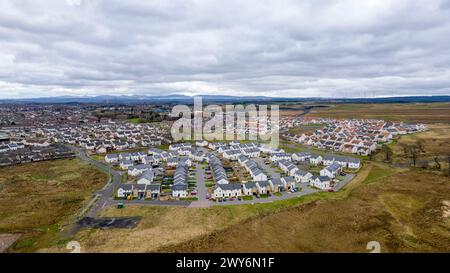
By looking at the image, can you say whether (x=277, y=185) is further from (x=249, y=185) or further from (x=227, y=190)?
(x=227, y=190)

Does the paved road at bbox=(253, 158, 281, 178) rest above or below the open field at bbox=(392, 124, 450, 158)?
below

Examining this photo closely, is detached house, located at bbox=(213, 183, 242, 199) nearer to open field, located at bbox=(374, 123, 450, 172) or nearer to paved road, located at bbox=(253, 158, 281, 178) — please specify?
paved road, located at bbox=(253, 158, 281, 178)

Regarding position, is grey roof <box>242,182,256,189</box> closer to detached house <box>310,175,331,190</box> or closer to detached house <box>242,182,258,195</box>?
detached house <box>242,182,258,195</box>

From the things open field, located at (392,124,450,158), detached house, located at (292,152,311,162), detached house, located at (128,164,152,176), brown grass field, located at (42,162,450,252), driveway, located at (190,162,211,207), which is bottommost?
brown grass field, located at (42,162,450,252)

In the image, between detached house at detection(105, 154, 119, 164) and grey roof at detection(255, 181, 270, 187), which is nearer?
grey roof at detection(255, 181, 270, 187)

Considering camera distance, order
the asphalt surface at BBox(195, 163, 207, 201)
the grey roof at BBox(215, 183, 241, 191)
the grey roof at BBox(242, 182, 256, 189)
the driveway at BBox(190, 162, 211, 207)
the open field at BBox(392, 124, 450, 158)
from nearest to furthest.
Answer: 1. the driveway at BBox(190, 162, 211, 207)
2. the grey roof at BBox(215, 183, 241, 191)
3. the asphalt surface at BBox(195, 163, 207, 201)
4. the grey roof at BBox(242, 182, 256, 189)
5. the open field at BBox(392, 124, 450, 158)

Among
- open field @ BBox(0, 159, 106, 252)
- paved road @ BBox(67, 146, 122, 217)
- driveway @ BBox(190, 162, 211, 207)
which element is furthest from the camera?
driveway @ BBox(190, 162, 211, 207)

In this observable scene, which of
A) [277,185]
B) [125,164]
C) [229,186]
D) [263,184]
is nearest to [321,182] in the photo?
[277,185]

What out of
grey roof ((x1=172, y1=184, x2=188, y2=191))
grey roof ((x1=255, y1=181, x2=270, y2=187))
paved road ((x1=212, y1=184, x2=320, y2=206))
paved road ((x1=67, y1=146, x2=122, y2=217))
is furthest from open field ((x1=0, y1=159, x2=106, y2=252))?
grey roof ((x1=255, y1=181, x2=270, y2=187))
